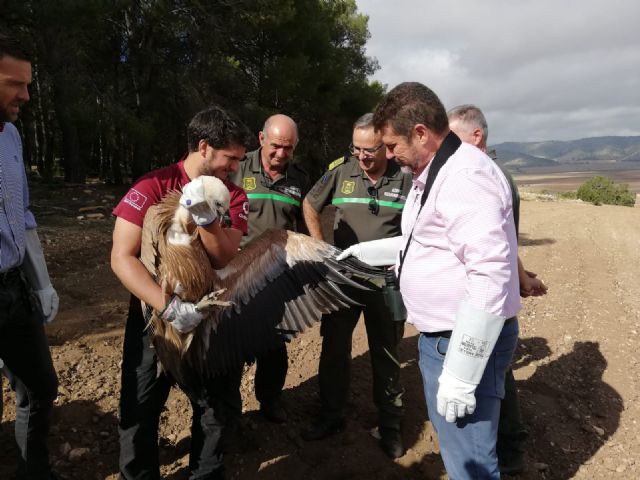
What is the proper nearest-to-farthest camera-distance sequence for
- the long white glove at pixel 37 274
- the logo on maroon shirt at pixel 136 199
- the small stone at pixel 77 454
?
the logo on maroon shirt at pixel 136 199 → the long white glove at pixel 37 274 → the small stone at pixel 77 454

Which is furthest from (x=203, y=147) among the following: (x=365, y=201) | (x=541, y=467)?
(x=541, y=467)

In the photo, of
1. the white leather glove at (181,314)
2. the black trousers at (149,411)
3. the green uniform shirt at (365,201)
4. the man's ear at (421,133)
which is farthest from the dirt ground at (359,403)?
the man's ear at (421,133)

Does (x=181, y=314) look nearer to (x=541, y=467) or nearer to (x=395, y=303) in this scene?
(x=395, y=303)

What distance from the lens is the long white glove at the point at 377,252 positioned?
2756 mm

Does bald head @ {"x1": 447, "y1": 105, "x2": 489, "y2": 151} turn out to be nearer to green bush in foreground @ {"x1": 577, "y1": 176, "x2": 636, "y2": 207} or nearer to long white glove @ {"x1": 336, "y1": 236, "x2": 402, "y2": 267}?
long white glove @ {"x1": 336, "y1": 236, "x2": 402, "y2": 267}

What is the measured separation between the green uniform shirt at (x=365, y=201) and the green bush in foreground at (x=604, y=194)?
2977cm

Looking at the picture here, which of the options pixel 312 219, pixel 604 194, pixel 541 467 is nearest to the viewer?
pixel 541 467

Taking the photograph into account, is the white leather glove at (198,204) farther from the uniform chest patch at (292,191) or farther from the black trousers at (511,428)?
the black trousers at (511,428)

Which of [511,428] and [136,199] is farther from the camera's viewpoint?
[511,428]

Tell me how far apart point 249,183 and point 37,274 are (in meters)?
1.65

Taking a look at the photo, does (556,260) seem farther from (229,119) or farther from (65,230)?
(65,230)

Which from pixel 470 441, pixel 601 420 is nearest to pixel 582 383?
pixel 601 420

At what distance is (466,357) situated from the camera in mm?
1741

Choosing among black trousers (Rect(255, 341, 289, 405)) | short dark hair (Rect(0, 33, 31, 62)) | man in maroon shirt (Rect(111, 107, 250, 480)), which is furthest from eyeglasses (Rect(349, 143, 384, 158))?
short dark hair (Rect(0, 33, 31, 62))
